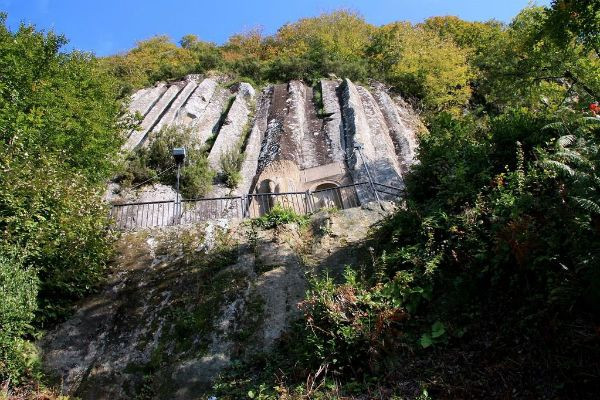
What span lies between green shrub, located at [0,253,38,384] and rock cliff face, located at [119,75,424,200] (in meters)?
11.8

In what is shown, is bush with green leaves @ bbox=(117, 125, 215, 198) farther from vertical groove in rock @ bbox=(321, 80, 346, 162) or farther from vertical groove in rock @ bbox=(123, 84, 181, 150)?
vertical groove in rock @ bbox=(321, 80, 346, 162)

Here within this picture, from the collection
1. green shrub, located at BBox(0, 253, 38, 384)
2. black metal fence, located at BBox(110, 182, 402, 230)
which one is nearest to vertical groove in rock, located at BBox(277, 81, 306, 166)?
black metal fence, located at BBox(110, 182, 402, 230)

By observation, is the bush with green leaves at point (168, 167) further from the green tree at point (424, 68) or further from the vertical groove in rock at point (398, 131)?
the green tree at point (424, 68)

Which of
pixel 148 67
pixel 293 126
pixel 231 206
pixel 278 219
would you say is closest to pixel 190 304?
pixel 278 219

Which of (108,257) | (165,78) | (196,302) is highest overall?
(165,78)

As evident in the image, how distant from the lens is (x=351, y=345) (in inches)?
281

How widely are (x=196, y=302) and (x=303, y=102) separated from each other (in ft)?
71.6

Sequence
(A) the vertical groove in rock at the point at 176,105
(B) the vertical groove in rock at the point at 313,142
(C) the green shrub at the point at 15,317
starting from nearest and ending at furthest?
(C) the green shrub at the point at 15,317, (B) the vertical groove in rock at the point at 313,142, (A) the vertical groove in rock at the point at 176,105

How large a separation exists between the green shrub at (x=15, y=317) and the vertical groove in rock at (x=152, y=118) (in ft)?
43.6

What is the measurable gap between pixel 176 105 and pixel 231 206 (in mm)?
13829

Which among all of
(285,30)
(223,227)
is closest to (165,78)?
(285,30)

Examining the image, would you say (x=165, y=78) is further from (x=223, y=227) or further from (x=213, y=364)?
(x=213, y=364)

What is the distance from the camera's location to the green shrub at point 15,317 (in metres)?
8.35

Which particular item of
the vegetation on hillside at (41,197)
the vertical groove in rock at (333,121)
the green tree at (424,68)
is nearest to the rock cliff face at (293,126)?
the vertical groove in rock at (333,121)
